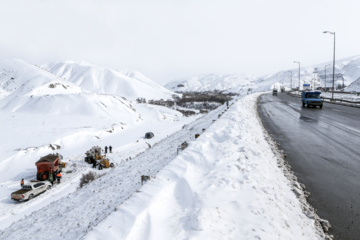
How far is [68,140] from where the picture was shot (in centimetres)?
4791

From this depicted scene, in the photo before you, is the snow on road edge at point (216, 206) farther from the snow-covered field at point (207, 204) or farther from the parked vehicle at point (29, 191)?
the parked vehicle at point (29, 191)

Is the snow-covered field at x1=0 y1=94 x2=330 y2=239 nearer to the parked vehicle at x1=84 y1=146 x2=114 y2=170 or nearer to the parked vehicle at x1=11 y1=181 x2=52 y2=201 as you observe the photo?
the parked vehicle at x1=11 y1=181 x2=52 y2=201

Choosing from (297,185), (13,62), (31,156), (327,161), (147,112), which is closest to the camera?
(297,185)

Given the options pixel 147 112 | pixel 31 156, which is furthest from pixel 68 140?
pixel 147 112

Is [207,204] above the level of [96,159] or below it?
above

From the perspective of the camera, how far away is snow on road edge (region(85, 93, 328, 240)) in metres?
4.02

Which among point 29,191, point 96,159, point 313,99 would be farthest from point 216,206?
point 96,159

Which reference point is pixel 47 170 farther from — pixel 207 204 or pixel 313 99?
pixel 313 99

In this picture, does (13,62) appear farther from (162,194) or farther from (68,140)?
(162,194)

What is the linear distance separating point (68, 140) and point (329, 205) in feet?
166

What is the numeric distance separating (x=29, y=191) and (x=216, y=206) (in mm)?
22169

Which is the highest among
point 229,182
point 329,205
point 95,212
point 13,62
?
point 13,62

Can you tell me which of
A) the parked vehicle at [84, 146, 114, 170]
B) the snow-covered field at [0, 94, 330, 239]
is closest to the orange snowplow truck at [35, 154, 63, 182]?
the parked vehicle at [84, 146, 114, 170]

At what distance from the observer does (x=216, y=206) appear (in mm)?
4809
